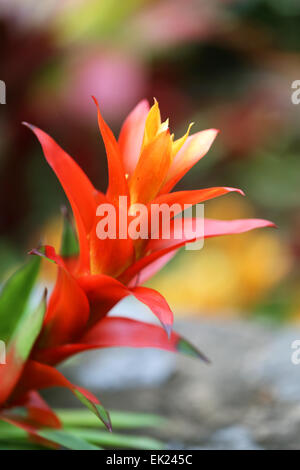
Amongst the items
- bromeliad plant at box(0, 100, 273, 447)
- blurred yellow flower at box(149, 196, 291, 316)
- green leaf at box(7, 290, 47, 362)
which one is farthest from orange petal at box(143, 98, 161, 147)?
blurred yellow flower at box(149, 196, 291, 316)

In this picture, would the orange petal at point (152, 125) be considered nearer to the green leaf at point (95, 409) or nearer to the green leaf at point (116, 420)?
the green leaf at point (95, 409)

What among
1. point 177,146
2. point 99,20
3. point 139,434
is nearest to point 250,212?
point 99,20

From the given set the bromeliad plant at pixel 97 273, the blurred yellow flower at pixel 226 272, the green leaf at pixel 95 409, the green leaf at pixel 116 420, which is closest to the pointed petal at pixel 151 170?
the bromeliad plant at pixel 97 273

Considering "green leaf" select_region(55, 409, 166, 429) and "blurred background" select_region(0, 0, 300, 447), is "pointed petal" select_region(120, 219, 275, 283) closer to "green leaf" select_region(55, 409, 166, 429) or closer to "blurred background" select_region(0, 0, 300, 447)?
"green leaf" select_region(55, 409, 166, 429)

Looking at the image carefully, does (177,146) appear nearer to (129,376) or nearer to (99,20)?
(129,376)

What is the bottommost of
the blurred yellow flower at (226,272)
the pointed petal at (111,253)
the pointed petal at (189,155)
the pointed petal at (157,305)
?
the pointed petal at (157,305)
